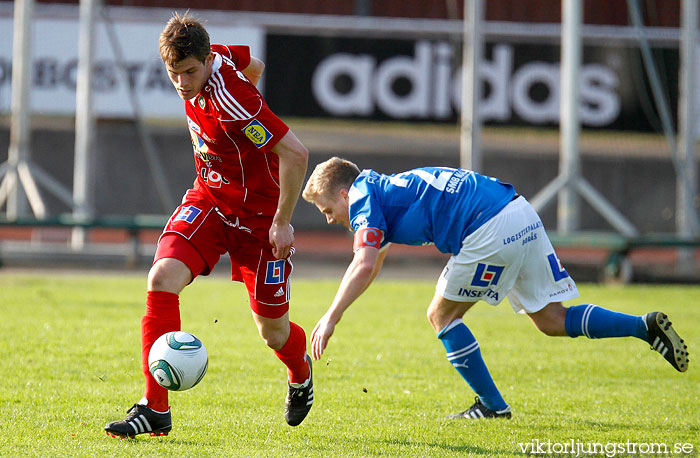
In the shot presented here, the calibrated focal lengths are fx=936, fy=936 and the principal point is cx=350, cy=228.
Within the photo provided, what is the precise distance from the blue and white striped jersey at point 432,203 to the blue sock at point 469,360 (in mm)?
498

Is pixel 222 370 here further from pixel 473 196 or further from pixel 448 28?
pixel 448 28

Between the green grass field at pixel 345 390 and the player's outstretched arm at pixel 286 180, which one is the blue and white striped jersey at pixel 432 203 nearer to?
the player's outstretched arm at pixel 286 180

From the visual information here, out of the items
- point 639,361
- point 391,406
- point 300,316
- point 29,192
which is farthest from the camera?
point 29,192

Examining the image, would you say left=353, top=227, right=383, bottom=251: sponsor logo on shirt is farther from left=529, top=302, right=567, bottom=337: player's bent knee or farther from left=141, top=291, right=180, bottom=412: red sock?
left=529, top=302, right=567, bottom=337: player's bent knee

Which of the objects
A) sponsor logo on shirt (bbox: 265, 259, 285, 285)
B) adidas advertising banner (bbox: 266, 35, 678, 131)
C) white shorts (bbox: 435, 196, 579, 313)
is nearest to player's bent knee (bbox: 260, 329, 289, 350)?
sponsor logo on shirt (bbox: 265, 259, 285, 285)

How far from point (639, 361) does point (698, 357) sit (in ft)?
1.69

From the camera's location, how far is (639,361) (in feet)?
24.0

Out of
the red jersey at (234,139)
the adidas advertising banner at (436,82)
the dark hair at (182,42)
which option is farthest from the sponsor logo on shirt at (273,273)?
the adidas advertising banner at (436,82)

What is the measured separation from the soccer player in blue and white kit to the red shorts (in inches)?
14.1

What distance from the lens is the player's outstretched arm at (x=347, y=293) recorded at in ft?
13.8

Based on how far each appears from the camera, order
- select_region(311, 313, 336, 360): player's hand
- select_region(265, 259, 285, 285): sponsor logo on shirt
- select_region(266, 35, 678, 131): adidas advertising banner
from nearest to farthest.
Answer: select_region(311, 313, 336, 360): player's hand, select_region(265, 259, 285, 285): sponsor logo on shirt, select_region(266, 35, 678, 131): adidas advertising banner

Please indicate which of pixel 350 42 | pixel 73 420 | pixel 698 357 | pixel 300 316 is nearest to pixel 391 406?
pixel 73 420

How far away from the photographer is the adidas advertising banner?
16.3m

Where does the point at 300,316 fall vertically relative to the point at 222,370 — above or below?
below
